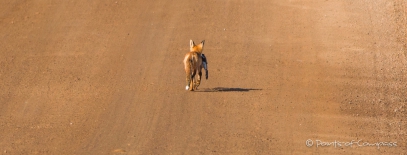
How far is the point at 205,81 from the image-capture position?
20.8 metres

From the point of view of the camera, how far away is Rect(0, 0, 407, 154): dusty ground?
17.6m

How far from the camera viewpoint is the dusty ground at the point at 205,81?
693 inches

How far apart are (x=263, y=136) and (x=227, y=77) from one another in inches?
150

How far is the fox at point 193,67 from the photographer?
1880 centimetres

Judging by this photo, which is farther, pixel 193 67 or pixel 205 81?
pixel 205 81

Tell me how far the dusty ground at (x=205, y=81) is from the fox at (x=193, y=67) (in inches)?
10.5

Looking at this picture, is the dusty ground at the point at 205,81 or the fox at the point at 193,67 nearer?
the dusty ground at the point at 205,81

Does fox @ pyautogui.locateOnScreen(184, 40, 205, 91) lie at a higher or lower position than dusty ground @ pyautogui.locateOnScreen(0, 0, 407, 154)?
higher

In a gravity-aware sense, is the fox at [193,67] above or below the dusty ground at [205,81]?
above

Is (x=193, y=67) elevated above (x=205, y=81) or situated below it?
above

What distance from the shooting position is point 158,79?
2081cm

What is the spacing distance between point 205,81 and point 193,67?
1.93 meters

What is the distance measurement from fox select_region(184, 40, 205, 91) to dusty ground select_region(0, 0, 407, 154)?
27cm

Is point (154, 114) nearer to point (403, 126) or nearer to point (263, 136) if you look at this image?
point (263, 136)
